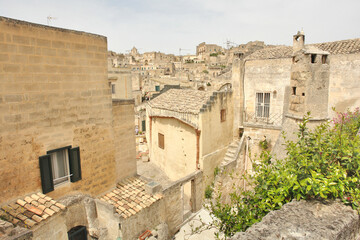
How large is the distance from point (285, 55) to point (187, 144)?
811cm

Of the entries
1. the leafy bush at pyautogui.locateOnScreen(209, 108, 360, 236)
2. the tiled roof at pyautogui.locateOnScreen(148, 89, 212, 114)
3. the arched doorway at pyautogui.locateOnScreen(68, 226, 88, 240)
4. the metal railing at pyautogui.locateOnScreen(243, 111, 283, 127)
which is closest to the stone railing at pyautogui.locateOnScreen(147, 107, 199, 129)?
the tiled roof at pyautogui.locateOnScreen(148, 89, 212, 114)

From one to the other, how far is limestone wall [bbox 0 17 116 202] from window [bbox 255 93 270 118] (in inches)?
409

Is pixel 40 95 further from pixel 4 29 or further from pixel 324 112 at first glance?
pixel 324 112

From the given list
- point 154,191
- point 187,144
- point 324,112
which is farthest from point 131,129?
point 324,112

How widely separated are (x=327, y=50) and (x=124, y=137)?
41.1 feet

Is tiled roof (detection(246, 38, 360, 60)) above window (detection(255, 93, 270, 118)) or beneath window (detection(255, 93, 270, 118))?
above

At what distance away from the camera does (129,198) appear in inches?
346

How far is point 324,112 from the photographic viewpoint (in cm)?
954

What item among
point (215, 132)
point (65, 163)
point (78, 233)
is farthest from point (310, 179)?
Result: point (215, 132)

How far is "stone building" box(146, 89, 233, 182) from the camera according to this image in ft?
42.9

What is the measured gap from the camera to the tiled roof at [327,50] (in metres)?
12.7

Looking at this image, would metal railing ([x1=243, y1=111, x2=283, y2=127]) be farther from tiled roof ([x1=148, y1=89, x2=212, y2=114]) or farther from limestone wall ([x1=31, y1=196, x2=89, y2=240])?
limestone wall ([x1=31, y1=196, x2=89, y2=240])

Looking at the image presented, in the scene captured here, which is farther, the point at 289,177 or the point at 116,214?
the point at 116,214

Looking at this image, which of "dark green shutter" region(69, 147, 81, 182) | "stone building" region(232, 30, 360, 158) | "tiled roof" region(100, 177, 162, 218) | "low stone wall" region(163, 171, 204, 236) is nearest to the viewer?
"dark green shutter" region(69, 147, 81, 182)
